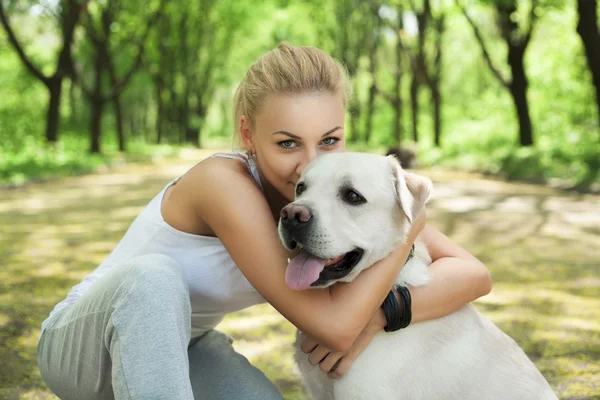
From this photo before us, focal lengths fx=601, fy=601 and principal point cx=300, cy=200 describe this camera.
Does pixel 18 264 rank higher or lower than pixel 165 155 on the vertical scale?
higher

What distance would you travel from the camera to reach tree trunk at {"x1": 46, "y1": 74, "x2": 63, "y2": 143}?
1839 cm

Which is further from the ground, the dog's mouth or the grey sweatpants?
the dog's mouth

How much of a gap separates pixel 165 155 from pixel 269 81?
82.2ft

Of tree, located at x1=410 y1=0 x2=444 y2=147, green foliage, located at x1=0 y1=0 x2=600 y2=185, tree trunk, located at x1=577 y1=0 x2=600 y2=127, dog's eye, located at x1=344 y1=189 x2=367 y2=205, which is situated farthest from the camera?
tree, located at x1=410 y1=0 x2=444 y2=147

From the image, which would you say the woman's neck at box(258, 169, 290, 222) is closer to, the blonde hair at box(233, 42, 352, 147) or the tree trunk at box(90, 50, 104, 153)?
the blonde hair at box(233, 42, 352, 147)

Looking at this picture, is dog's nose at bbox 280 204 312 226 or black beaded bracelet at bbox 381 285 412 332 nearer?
dog's nose at bbox 280 204 312 226

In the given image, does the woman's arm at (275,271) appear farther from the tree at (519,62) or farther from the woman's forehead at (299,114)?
the tree at (519,62)

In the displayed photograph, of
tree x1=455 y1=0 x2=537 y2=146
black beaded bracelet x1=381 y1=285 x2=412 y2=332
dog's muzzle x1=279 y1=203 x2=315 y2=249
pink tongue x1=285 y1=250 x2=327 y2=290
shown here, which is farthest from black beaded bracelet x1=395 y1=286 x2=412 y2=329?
tree x1=455 y1=0 x2=537 y2=146

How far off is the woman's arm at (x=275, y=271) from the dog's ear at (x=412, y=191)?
214mm

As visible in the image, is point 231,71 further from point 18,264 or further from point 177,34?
point 18,264

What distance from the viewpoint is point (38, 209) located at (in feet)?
34.2

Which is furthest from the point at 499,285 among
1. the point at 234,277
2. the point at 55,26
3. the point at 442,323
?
the point at 55,26

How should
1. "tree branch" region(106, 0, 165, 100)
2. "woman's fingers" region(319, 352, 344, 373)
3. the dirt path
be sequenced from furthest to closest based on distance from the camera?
"tree branch" region(106, 0, 165, 100), the dirt path, "woman's fingers" region(319, 352, 344, 373)

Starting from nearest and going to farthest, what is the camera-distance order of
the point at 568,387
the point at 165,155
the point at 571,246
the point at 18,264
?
the point at 568,387, the point at 18,264, the point at 571,246, the point at 165,155
